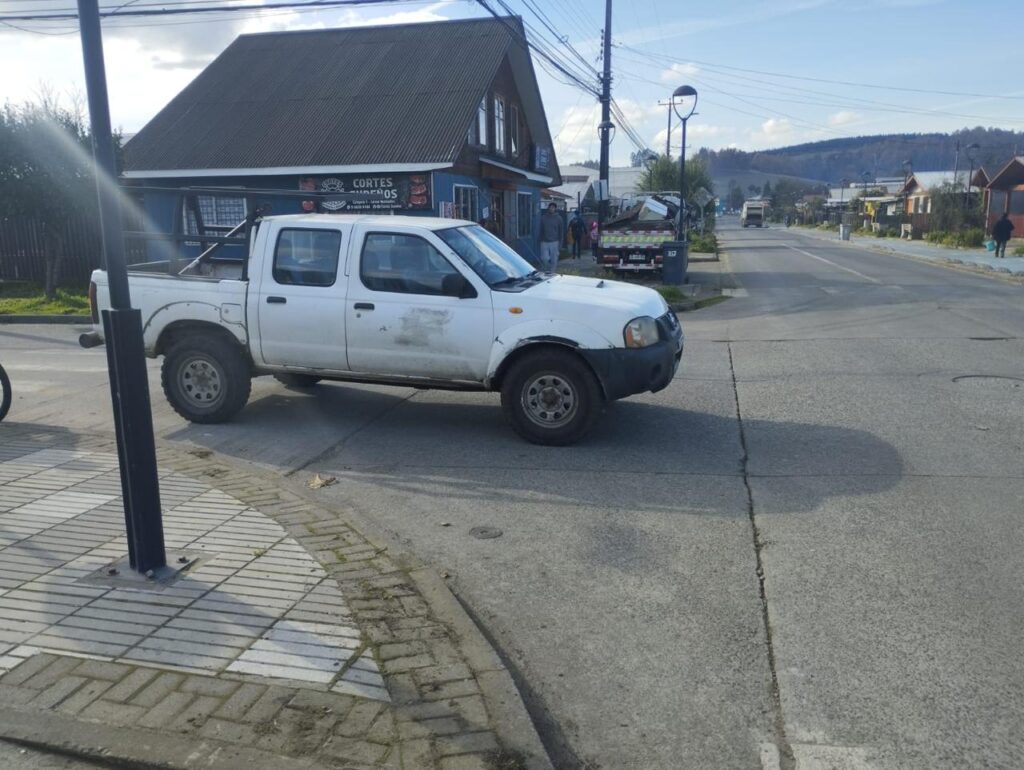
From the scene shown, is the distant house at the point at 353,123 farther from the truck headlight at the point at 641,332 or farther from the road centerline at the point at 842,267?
the truck headlight at the point at 641,332

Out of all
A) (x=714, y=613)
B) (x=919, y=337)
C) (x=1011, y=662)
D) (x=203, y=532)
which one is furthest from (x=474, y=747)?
(x=919, y=337)

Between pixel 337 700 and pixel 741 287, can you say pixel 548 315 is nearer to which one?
pixel 337 700

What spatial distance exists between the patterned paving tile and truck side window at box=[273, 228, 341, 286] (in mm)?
2485

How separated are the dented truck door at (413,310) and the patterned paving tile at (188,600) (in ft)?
7.01

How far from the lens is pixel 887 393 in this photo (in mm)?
9102

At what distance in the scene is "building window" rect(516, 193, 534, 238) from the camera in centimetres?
3050

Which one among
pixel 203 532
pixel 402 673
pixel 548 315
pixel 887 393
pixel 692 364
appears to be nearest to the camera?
pixel 402 673

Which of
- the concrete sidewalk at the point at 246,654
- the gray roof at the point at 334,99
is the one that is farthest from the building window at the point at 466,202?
the concrete sidewalk at the point at 246,654

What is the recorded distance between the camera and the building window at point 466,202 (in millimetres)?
23469

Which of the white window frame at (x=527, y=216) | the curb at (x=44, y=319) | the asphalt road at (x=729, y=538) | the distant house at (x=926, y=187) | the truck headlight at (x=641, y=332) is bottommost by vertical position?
the asphalt road at (x=729, y=538)

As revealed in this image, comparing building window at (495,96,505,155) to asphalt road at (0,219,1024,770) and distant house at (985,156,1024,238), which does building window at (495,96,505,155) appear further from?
distant house at (985,156,1024,238)

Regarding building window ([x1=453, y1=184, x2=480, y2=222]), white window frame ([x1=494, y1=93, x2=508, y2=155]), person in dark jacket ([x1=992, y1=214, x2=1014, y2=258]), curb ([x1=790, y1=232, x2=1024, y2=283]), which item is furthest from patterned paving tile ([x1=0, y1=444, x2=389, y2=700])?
person in dark jacket ([x1=992, y1=214, x2=1014, y2=258])

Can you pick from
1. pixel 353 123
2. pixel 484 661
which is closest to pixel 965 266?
pixel 353 123

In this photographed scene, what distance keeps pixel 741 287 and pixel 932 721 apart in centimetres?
2020
